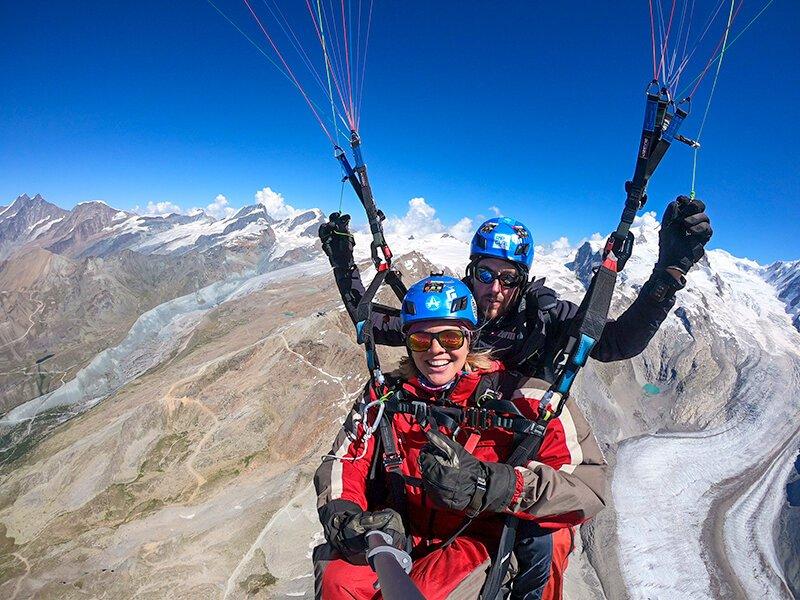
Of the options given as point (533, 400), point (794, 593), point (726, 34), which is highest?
point (726, 34)

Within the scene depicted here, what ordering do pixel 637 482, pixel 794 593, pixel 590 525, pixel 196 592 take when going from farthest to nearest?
pixel 637 482 → pixel 590 525 → pixel 794 593 → pixel 196 592

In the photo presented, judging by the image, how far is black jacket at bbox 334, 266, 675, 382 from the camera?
542 cm

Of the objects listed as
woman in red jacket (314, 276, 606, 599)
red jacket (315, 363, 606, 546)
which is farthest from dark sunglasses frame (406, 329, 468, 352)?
red jacket (315, 363, 606, 546)

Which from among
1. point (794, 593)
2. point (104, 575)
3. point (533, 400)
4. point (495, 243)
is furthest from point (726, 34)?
point (794, 593)

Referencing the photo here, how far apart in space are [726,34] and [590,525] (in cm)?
5576

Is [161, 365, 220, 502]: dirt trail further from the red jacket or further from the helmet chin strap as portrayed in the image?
the helmet chin strap

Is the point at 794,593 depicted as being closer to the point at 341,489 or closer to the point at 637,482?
the point at 637,482

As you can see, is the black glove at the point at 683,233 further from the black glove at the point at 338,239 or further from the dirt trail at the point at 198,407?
the dirt trail at the point at 198,407

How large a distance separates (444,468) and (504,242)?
4586 mm

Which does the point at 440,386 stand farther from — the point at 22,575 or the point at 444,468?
the point at 22,575

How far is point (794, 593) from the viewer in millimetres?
42875

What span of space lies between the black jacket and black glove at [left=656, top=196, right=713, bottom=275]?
1.61 feet

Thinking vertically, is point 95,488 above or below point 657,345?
below

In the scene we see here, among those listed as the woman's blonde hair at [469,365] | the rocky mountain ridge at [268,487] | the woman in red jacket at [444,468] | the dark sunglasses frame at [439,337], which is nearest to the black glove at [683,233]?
the woman in red jacket at [444,468]
